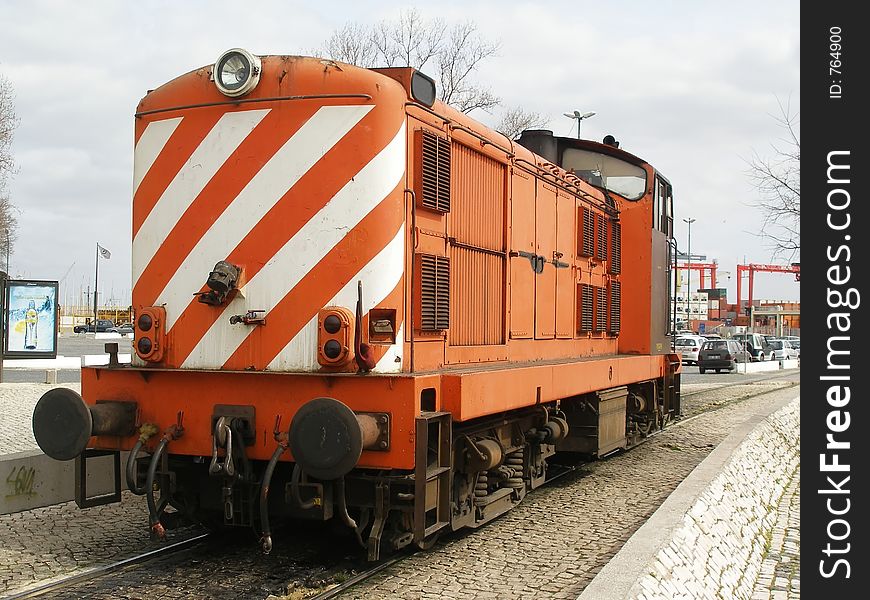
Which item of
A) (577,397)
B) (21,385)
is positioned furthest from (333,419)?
(21,385)

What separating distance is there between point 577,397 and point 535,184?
2233 millimetres

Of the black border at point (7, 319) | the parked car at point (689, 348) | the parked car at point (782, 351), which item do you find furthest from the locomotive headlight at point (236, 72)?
the parked car at point (782, 351)

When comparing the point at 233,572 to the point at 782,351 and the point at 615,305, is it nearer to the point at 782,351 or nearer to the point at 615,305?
the point at 615,305

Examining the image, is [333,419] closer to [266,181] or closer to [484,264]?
[266,181]

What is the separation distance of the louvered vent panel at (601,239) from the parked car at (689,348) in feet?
98.4

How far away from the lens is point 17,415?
13.2m

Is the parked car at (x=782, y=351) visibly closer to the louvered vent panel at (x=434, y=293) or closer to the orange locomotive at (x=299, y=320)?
the louvered vent panel at (x=434, y=293)

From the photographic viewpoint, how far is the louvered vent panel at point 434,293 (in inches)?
229

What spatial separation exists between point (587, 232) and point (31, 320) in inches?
509

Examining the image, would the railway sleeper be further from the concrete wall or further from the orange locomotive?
the concrete wall

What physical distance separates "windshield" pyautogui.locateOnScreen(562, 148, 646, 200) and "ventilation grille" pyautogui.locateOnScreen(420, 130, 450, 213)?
197 inches

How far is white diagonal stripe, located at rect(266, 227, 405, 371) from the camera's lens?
5.41 m

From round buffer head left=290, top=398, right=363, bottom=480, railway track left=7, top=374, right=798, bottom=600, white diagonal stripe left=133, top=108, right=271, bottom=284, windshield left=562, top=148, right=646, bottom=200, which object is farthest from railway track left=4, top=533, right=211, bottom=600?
windshield left=562, top=148, right=646, bottom=200

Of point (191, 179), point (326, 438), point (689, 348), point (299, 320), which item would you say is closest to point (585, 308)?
point (299, 320)
